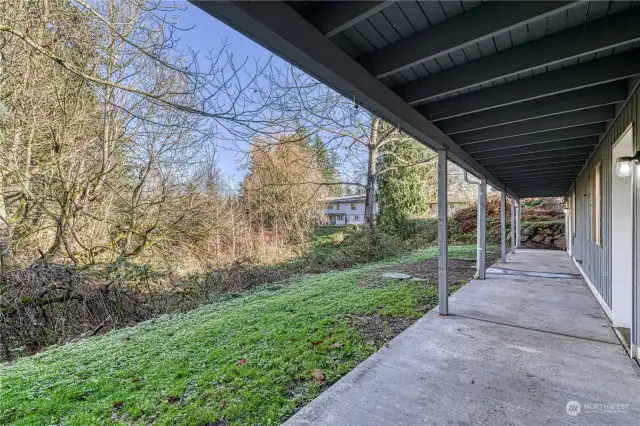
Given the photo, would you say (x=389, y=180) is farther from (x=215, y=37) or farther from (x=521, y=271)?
(x=215, y=37)

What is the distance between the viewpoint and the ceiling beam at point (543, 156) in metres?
4.91

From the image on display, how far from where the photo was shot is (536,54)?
2.16 m

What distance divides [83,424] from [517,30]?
389 centimetres

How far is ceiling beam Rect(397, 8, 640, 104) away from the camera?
190 cm

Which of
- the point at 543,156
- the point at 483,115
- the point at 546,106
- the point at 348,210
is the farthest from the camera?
the point at 348,210

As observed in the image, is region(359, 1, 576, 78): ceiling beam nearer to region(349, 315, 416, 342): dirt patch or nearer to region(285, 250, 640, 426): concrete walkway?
region(285, 250, 640, 426): concrete walkway

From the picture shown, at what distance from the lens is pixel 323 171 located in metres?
12.0

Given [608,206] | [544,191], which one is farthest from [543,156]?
[544,191]

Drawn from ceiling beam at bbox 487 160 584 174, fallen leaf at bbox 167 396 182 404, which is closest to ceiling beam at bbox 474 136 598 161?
ceiling beam at bbox 487 160 584 174

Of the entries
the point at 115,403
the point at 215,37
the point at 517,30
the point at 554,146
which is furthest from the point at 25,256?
the point at 554,146

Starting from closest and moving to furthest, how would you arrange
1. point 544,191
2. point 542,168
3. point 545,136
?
Result: point 545,136 → point 542,168 → point 544,191

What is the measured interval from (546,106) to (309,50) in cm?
272

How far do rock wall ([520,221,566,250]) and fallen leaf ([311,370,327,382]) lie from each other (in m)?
13.5

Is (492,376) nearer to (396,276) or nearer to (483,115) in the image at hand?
(483,115)
